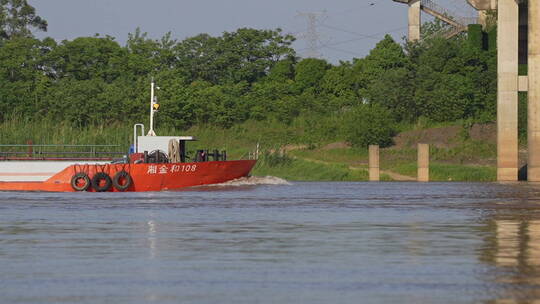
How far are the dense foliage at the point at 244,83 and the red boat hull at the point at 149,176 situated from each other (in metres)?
31.9

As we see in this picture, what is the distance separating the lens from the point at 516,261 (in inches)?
984

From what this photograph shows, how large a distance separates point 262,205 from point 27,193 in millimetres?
18489

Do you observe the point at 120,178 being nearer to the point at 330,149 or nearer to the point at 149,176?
the point at 149,176

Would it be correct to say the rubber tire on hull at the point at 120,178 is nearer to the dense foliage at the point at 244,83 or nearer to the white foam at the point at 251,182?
the white foam at the point at 251,182

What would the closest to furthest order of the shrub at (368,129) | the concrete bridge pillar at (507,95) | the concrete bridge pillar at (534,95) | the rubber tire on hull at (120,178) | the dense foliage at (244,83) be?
the rubber tire on hull at (120,178) → the concrete bridge pillar at (534,95) → the concrete bridge pillar at (507,95) → the shrub at (368,129) → the dense foliage at (244,83)

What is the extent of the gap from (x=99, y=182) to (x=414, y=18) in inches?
→ 2779

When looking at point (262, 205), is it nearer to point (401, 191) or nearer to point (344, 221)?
point (344, 221)

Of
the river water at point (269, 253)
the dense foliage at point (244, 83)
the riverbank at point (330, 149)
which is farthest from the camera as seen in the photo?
the dense foliage at point (244, 83)

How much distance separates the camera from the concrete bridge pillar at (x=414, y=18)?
127m

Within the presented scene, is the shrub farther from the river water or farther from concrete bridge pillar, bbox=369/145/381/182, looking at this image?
the river water

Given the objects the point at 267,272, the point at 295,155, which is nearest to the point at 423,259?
the point at 267,272

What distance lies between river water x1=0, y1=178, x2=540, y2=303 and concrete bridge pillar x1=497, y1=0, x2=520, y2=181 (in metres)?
34.8

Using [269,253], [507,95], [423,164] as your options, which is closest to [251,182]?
[423,164]

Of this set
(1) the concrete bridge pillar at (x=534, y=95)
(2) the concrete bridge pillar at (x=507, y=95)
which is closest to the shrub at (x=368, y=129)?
(2) the concrete bridge pillar at (x=507, y=95)
